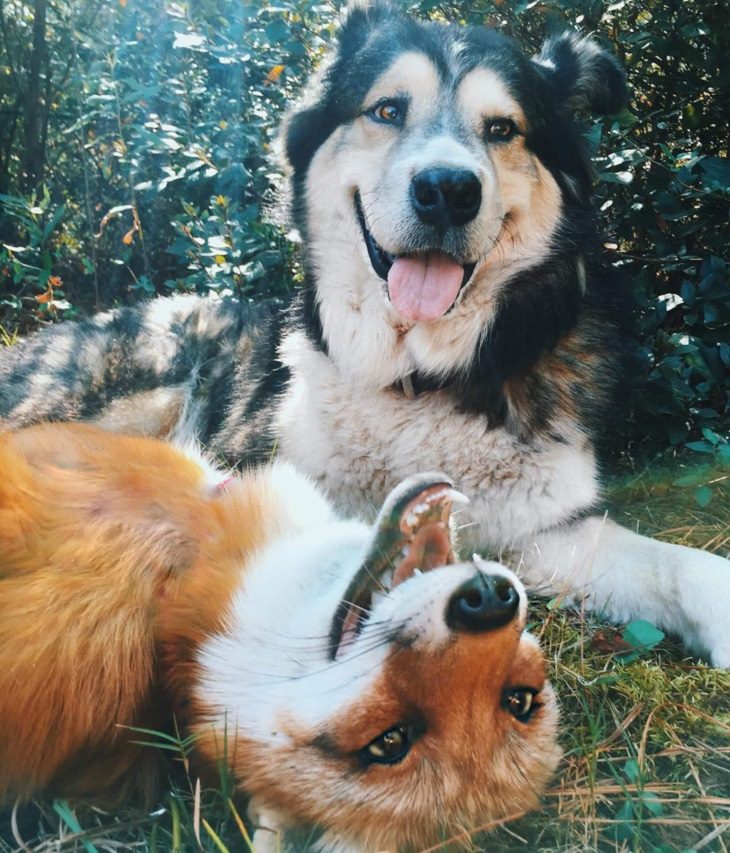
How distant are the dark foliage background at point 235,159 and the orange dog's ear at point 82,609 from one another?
82.9 inches

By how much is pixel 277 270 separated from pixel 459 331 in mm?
2177

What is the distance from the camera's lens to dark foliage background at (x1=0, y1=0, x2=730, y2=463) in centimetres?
386

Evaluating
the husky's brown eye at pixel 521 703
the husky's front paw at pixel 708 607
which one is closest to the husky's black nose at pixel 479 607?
the husky's brown eye at pixel 521 703

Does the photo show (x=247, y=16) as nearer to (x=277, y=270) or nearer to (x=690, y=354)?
(x=277, y=270)

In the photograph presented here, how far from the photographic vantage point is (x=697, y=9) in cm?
390

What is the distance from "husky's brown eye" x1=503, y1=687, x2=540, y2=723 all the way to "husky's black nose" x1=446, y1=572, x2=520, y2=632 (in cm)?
22

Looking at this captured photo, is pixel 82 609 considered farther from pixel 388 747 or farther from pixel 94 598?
pixel 388 747

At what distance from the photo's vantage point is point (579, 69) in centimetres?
339

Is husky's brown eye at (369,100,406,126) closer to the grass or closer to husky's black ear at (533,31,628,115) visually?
husky's black ear at (533,31,628,115)

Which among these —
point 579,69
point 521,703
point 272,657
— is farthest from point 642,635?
point 579,69

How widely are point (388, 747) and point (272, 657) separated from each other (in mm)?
354

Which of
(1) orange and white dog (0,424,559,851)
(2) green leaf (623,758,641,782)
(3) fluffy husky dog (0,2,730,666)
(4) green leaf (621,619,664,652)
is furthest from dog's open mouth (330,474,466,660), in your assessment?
(3) fluffy husky dog (0,2,730,666)

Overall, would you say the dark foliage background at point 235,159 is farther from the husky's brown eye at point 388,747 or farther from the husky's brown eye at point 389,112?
the husky's brown eye at point 388,747

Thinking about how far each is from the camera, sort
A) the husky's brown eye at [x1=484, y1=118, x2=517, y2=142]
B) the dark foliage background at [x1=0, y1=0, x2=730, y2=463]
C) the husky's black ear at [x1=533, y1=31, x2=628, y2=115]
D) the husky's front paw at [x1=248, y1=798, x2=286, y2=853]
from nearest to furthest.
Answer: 1. the husky's front paw at [x1=248, y1=798, x2=286, y2=853]
2. the husky's brown eye at [x1=484, y1=118, x2=517, y2=142]
3. the husky's black ear at [x1=533, y1=31, x2=628, y2=115]
4. the dark foliage background at [x1=0, y1=0, x2=730, y2=463]
